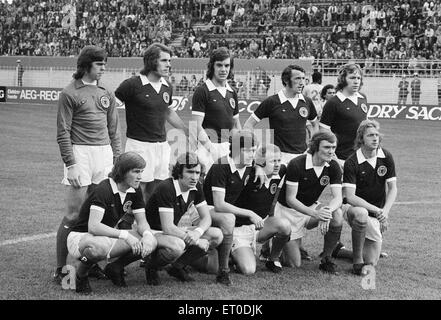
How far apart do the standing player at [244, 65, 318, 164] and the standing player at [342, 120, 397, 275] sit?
827 mm

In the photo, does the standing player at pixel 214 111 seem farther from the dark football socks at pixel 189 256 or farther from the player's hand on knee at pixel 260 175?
the dark football socks at pixel 189 256

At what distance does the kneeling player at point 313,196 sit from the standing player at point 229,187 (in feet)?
1.77

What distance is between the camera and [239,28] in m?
38.3

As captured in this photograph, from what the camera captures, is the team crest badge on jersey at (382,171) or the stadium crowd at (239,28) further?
the stadium crowd at (239,28)

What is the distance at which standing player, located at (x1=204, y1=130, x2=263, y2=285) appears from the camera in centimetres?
621

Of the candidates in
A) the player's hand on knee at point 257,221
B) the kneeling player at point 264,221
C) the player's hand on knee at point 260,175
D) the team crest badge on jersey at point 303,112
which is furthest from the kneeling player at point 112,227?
the team crest badge on jersey at point 303,112

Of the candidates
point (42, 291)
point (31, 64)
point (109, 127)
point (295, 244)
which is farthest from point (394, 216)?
point (31, 64)

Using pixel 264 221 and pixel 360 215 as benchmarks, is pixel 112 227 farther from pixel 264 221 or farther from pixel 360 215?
pixel 360 215

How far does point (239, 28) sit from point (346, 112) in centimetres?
3140

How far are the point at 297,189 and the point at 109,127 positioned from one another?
6.60ft

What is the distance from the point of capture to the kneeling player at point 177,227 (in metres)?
5.84

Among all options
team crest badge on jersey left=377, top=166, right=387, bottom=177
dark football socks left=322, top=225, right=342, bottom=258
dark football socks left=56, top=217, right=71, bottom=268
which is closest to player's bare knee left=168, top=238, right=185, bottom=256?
dark football socks left=56, top=217, right=71, bottom=268

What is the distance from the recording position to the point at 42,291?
558 centimetres
